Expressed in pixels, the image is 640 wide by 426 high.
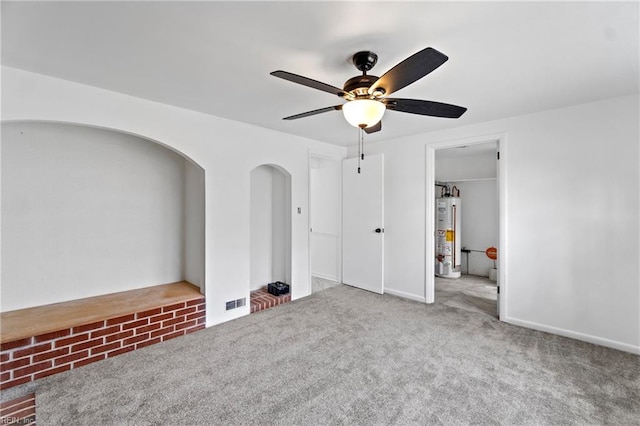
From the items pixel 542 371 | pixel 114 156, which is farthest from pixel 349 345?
pixel 114 156

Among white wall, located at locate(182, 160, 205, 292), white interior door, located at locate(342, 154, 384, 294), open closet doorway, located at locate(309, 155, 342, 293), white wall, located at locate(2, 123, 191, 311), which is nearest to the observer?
white wall, located at locate(2, 123, 191, 311)

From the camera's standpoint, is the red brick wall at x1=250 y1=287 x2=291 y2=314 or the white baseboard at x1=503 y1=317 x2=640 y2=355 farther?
the red brick wall at x1=250 y1=287 x2=291 y2=314

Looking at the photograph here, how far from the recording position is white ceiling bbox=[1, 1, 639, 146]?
1.53 meters

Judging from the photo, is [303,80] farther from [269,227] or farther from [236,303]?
[269,227]

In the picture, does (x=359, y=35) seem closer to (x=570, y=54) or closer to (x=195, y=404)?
(x=570, y=54)

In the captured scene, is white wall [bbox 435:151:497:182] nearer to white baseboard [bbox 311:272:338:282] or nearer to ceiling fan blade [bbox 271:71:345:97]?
white baseboard [bbox 311:272:338:282]

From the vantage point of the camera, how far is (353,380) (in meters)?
2.22

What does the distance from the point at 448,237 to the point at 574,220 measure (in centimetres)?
254

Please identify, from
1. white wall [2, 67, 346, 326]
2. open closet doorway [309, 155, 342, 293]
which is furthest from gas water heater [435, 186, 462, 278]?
white wall [2, 67, 346, 326]

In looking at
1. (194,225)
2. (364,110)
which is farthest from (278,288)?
(364,110)

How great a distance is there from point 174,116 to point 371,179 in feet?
9.19

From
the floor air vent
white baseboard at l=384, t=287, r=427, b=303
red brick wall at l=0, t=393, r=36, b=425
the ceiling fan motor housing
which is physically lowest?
red brick wall at l=0, t=393, r=36, b=425

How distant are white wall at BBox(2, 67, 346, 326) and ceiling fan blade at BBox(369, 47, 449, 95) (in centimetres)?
213

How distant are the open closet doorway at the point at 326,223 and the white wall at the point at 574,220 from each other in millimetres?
2182
